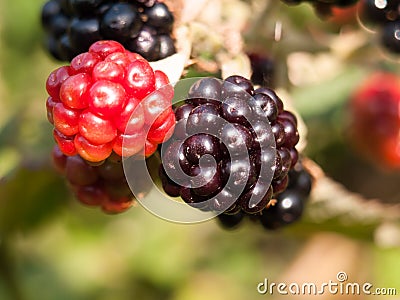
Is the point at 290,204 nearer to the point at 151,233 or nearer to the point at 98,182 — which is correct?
the point at 98,182

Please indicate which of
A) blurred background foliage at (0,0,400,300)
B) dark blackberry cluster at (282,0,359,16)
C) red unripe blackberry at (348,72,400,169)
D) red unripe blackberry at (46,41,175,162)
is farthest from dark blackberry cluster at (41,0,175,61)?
red unripe blackberry at (348,72,400,169)

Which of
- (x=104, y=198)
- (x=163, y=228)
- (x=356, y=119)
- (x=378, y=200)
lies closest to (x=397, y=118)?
(x=356, y=119)

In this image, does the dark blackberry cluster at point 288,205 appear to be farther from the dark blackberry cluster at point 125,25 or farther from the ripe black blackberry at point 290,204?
the dark blackberry cluster at point 125,25

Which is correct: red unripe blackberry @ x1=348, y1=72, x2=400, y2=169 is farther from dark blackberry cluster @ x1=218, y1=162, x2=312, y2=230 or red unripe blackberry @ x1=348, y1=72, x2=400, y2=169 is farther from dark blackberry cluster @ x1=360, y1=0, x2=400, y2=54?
dark blackberry cluster @ x1=218, y1=162, x2=312, y2=230

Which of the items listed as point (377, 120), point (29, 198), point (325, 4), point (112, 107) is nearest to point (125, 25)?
point (112, 107)

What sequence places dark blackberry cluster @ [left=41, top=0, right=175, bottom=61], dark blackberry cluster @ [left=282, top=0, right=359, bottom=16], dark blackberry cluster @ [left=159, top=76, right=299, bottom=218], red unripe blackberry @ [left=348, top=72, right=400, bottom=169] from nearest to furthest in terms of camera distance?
dark blackberry cluster @ [left=159, top=76, right=299, bottom=218] → dark blackberry cluster @ [left=41, top=0, right=175, bottom=61] → dark blackberry cluster @ [left=282, top=0, right=359, bottom=16] → red unripe blackberry @ [left=348, top=72, right=400, bottom=169]

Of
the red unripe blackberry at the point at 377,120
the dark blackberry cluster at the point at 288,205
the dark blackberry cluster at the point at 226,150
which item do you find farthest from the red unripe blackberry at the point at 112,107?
the red unripe blackberry at the point at 377,120
